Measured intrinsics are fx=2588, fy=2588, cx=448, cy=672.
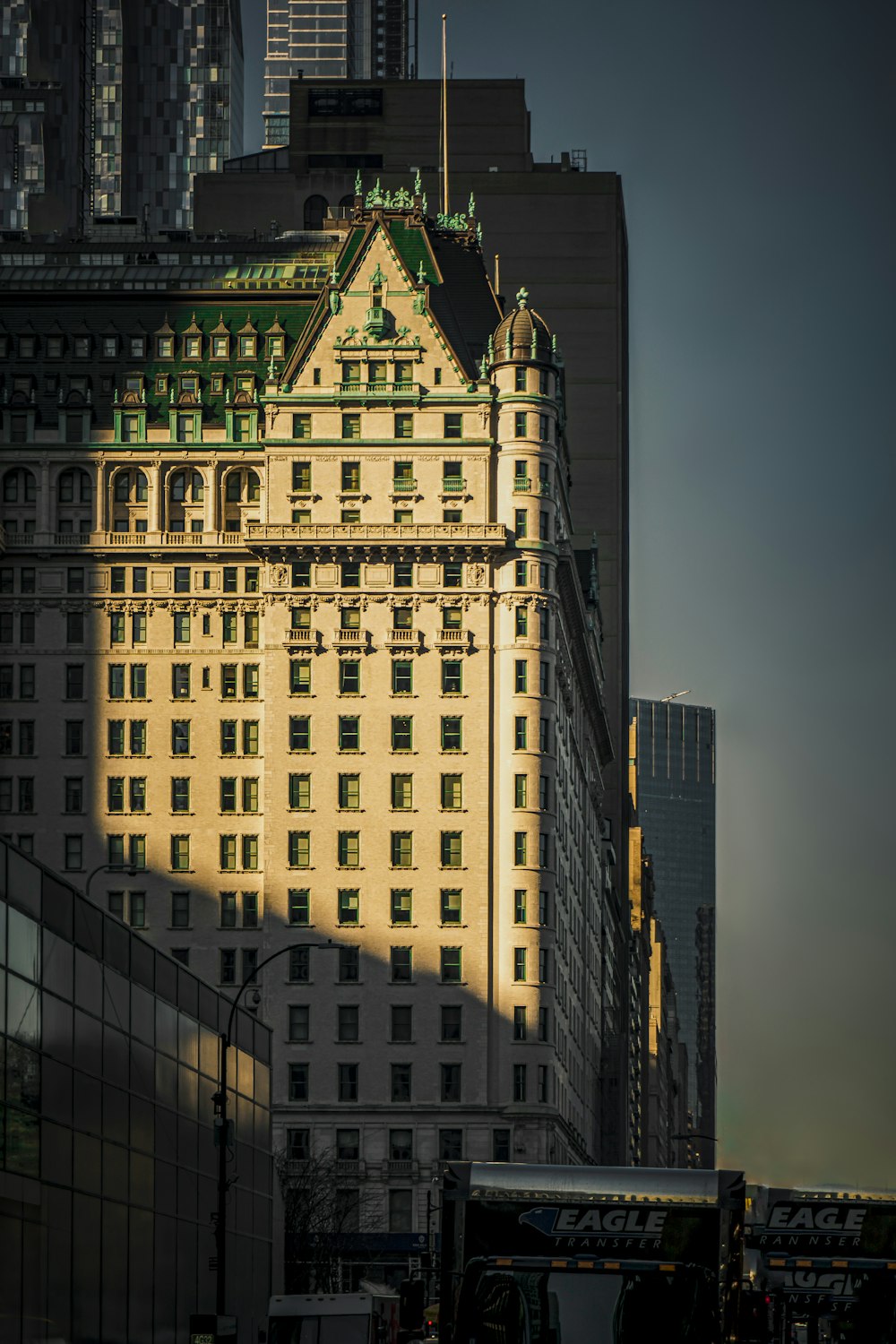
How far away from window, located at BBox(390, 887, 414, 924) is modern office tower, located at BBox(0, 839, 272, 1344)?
63.8 metres

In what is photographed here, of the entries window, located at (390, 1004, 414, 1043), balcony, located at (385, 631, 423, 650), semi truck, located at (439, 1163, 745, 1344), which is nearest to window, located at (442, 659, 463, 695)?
balcony, located at (385, 631, 423, 650)

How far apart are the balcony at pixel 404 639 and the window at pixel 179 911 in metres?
18.2

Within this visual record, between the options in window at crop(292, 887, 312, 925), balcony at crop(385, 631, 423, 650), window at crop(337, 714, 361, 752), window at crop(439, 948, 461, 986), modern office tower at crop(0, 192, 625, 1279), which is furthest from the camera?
balcony at crop(385, 631, 423, 650)

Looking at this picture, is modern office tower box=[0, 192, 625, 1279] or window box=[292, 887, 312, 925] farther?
window box=[292, 887, 312, 925]

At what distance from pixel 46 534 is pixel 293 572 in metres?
15.1

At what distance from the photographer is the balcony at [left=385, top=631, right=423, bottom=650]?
472ft

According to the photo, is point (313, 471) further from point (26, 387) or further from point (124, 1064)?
point (124, 1064)

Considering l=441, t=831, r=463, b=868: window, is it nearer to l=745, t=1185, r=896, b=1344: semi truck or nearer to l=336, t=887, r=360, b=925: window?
Answer: l=336, t=887, r=360, b=925: window

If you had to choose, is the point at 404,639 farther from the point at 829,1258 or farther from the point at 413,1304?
the point at 413,1304

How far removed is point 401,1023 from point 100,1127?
276ft

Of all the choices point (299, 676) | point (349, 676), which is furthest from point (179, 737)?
point (349, 676)

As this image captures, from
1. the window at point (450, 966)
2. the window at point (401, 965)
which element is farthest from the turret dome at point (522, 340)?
the window at point (401, 965)

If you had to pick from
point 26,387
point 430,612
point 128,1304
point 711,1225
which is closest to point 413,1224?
point 430,612

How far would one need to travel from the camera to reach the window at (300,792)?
5630 inches
